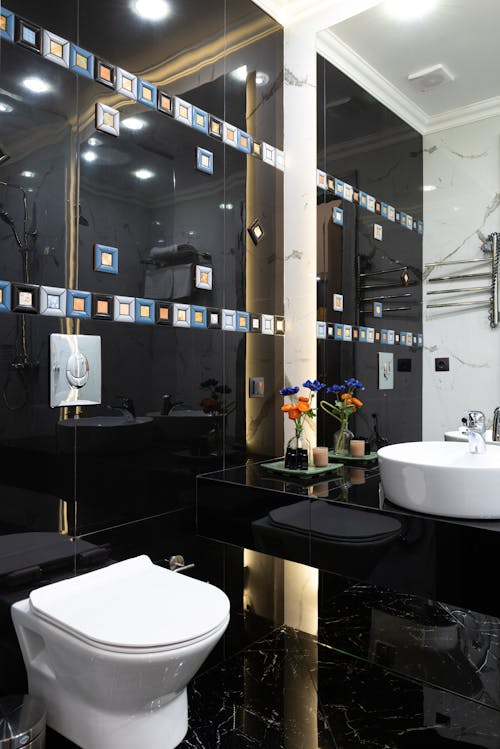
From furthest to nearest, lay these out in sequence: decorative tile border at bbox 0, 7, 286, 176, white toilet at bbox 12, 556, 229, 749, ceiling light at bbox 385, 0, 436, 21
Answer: ceiling light at bbox 385, 0, 436, 21, decorative tile border at bbox 0, 7, 286, 176, white toilet at bbox 12, 556, 229, 749

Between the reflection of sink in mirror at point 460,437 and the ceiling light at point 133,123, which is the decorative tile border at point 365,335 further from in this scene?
the ceiling light at point 133,123

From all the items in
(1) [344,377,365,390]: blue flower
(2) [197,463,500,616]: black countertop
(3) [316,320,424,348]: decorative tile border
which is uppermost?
(3) [316,320,424,348]: decorative tile border

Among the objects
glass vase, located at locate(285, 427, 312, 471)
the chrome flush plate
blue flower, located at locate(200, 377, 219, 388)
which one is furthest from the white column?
the chrome flush plate

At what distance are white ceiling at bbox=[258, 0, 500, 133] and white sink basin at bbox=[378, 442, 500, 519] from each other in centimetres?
130

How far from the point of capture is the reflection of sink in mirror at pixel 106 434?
1783mm

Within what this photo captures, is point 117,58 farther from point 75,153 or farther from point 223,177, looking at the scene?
point 223,177

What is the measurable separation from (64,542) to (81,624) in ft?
1.31

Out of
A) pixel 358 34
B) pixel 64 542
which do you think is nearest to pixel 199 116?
pixel 358 34

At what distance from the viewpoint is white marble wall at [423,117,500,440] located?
6.69ft

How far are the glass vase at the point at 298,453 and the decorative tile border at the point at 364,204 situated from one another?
0.92 metres

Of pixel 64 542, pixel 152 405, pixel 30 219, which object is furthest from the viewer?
pixel 152 405

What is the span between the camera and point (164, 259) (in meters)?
2.10

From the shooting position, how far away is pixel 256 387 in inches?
99.8

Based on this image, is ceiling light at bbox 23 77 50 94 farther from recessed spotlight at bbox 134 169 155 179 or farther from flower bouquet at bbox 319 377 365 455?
flower bouquet at bbox 319 377 365 455
